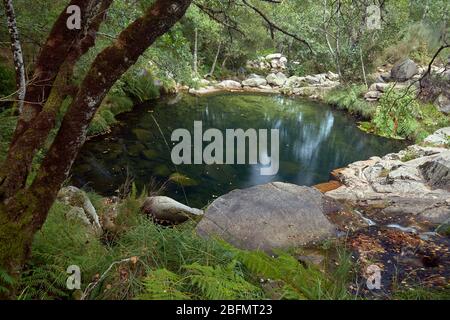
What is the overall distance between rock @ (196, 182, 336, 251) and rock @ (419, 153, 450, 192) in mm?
3269

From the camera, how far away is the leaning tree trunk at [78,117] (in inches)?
Answer: 91.6

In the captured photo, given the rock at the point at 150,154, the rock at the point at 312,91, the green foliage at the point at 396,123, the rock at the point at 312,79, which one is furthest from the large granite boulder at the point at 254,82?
the rock at the point at 150,154

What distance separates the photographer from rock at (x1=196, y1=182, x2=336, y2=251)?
189 inches

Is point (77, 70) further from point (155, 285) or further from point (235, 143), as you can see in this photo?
point (155, 285)

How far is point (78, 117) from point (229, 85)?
21.8 m

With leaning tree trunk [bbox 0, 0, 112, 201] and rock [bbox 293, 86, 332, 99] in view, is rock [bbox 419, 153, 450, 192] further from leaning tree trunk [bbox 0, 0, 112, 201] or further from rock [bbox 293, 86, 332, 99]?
rock [bbox 293, 86, 332, 99]

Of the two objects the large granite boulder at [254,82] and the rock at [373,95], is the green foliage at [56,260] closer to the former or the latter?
the rock at [373,95]

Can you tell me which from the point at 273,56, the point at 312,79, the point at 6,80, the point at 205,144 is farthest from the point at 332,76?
the point at 6,80

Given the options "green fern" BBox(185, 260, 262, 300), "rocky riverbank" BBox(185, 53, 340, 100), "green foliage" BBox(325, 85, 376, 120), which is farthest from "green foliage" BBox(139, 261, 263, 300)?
"rocky riverbank" BBox(185, 53, 340, 100)

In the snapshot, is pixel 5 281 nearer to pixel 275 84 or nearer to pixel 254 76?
pixel 275 84

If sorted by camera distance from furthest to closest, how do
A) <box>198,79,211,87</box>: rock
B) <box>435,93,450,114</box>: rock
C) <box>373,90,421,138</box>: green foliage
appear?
<box>198,79,211,87</box>: rock → <box>435,93,450,114</box>: rock → <box>373,90,421,138</box>: green foliage

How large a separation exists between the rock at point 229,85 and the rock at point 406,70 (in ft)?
30.9

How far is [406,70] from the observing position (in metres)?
21.0
